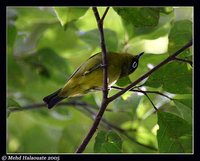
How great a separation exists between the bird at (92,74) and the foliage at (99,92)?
51mm

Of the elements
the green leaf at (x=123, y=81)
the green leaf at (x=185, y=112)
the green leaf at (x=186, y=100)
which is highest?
the green leaf at (x=123, y=81)

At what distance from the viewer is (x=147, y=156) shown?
1559 millimetres

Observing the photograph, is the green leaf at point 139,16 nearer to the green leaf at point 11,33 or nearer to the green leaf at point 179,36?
the green leaf at point 179,36

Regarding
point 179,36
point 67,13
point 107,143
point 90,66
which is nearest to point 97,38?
point 90,66

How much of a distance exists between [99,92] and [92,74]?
11.3 inches

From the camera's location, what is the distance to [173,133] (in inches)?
59.4

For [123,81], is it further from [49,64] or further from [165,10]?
Result: [49,64]

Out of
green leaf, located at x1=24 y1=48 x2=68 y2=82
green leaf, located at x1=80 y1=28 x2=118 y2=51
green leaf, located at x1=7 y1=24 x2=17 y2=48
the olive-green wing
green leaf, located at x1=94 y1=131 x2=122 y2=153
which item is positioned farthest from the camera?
green leaf, located at x1=24 y1=48 x2=68 y2=82

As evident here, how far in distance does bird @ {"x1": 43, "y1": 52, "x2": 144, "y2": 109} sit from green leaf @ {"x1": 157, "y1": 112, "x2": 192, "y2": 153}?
227 mm

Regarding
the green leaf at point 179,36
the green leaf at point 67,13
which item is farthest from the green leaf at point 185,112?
the green leaf at point 67,13

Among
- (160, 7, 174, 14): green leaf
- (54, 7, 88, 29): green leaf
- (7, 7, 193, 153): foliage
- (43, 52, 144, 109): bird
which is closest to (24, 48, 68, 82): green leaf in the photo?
(7, 7, 193, 153): foliage

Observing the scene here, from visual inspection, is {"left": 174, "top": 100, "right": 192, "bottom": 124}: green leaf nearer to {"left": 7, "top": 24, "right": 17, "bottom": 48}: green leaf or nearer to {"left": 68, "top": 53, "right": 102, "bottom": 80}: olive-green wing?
{"left": 68, "top": 53, "right": 102, "bottom": 80}: olive-green wing

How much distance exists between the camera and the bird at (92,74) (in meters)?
1.65

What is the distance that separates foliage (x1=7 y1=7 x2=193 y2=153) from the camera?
1.51m
